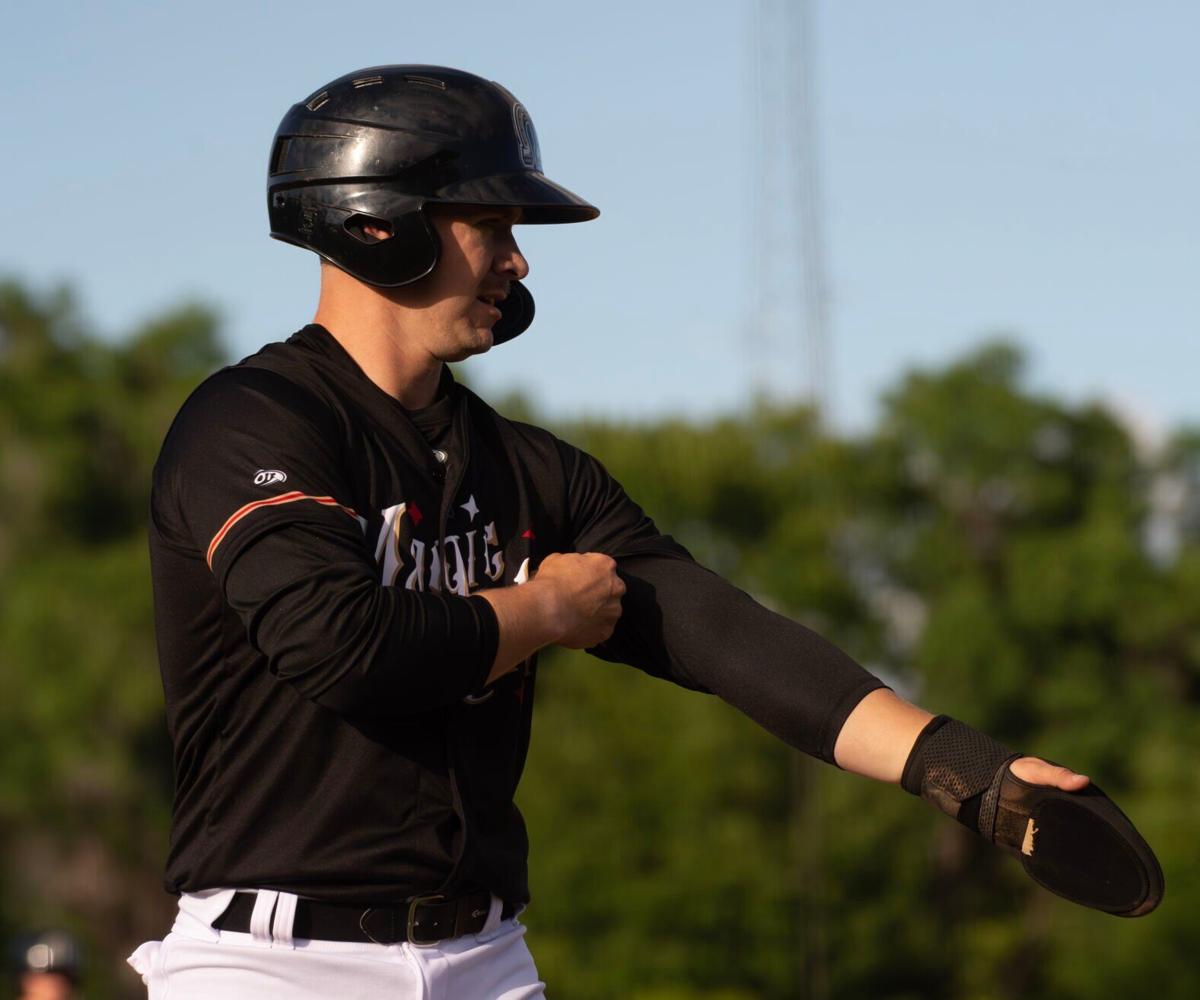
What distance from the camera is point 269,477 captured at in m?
3.60

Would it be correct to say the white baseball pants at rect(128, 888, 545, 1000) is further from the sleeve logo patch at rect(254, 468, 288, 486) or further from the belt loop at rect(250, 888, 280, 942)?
the sleeve logo patch at rect(254, 468, 288, 486)

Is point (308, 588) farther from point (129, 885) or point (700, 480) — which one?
point (700, 480)

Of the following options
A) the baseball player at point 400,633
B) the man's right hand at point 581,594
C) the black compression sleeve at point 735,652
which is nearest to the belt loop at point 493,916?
the baseball player at point 400,633

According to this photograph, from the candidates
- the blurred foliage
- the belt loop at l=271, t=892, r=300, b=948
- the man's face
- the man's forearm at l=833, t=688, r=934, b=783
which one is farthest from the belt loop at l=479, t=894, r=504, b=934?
the blurred foliage

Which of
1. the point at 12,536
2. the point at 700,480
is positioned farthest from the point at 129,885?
the point at 700,480

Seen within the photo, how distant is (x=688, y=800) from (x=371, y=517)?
136 feet

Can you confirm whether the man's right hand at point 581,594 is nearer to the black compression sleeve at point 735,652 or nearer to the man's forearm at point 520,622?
the man's forearm at point 520,622

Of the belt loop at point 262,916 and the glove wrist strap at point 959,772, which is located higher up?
the glove wrist strap at point 959,772

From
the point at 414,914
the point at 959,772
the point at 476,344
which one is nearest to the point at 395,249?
the point at 476,344

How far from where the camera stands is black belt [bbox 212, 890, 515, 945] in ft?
11.9

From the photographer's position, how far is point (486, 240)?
4.11 metres

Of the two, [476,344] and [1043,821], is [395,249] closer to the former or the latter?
[476,344]

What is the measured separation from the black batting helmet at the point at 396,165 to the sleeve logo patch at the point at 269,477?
587mm

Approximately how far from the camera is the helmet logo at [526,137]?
4.16 meters
